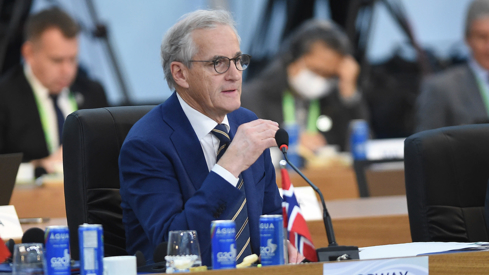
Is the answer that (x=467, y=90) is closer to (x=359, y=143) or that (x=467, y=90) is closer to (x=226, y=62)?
(x=359, y=143)

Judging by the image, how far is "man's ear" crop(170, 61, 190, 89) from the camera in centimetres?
169

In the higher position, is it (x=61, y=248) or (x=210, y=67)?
(x=210, y=67)

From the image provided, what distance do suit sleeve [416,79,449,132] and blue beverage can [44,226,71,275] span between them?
9.10ft

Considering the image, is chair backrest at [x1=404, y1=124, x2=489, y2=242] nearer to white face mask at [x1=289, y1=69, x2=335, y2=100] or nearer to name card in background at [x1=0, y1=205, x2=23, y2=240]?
name card in background at [x1=0, y1=205, x2=23, y2=240]

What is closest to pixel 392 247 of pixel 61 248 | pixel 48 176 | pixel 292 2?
pixel 61 248

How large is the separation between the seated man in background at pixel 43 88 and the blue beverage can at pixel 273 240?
3255mm

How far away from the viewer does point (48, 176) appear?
336cm

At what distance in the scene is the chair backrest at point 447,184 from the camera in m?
1.81

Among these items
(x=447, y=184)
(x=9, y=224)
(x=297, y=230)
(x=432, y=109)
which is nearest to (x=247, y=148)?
(x=297, y=230)

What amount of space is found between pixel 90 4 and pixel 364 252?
440cm

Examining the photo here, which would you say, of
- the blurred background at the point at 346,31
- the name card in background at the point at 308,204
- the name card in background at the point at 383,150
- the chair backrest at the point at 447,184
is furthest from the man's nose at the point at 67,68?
the chair backrest at the point at 447,184

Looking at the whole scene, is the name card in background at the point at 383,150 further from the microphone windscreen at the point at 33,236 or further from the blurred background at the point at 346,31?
the microphone windscreen at the point at 33,236

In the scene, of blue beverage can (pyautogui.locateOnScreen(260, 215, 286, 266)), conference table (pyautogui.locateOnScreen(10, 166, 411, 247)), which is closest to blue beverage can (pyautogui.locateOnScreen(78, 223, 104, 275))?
blue beverage can (pyautogui.locateOnScreen(260, 215, 286, 266))

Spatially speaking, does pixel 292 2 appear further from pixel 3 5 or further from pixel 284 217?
pixel 284 217
